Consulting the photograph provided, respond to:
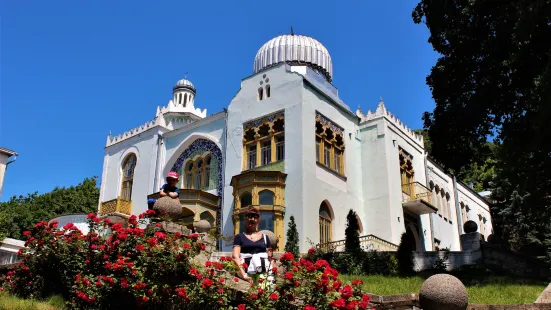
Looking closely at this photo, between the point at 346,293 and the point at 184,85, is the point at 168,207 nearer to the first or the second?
the point at 346,293

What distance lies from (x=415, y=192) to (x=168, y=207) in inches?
804

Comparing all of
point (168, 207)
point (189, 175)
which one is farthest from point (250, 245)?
point (189, 175)

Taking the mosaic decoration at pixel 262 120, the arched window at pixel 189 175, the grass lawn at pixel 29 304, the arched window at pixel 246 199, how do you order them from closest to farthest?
the grass lawn at pixel 29 304 < the arched window at pixel 246 199 < the mosaic decoration at pixel 262 120 < the arched window at pixel 189 175

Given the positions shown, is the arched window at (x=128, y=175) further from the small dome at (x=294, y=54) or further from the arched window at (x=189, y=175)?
the small dome at (x=294, y=54)

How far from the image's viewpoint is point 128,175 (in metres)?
31.5

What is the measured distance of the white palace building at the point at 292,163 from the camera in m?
23.8

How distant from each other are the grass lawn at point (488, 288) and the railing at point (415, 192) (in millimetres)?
12356

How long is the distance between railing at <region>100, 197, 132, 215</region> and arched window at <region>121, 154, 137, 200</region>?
27.4 inches

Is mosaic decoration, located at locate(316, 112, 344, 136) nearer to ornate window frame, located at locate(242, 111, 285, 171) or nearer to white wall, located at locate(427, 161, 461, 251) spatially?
ornate window frame, located at locate(242, 111, 285, 171)

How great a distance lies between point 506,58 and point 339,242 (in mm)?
9772

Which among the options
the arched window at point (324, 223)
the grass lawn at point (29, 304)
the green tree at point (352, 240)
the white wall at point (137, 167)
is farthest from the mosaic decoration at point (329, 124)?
the grass lawn at point (29, 304)

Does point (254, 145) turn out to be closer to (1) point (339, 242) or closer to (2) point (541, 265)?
(1) point (339, 242)

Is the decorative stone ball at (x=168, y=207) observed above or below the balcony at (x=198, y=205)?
below

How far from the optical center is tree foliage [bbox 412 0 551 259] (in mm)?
16078
